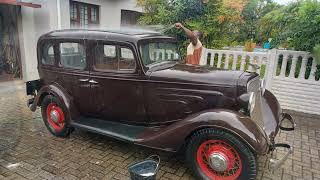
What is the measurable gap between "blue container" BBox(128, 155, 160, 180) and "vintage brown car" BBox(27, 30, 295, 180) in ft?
1.09

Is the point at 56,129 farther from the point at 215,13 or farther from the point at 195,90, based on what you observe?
the point at 215,13

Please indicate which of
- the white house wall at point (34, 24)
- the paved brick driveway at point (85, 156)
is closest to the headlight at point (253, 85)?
the paved brick driveway at point (85, 156)

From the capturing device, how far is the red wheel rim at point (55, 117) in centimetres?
429

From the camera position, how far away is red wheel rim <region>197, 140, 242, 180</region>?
9.57 feet

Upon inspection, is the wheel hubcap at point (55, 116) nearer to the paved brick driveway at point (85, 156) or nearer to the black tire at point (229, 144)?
the paved brick driveway at point (85, 156)

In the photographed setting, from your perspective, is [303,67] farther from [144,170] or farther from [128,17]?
[128,17]

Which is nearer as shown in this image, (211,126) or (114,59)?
(211,126)

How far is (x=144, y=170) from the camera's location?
284 centimetres

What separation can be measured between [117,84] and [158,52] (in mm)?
865

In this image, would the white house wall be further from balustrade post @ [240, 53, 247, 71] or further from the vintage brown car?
balustrade post @ [240, 53, 247, 71]

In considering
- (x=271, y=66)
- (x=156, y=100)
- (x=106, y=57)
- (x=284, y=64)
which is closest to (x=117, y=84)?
(x=106, y=57)

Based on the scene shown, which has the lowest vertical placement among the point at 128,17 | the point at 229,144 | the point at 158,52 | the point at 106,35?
the point at 229,144

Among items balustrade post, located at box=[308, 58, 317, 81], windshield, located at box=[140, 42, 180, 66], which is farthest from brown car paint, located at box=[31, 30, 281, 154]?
balustrade post, located at box=[308, 58, 317, 81]

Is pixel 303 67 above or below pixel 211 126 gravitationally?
above
